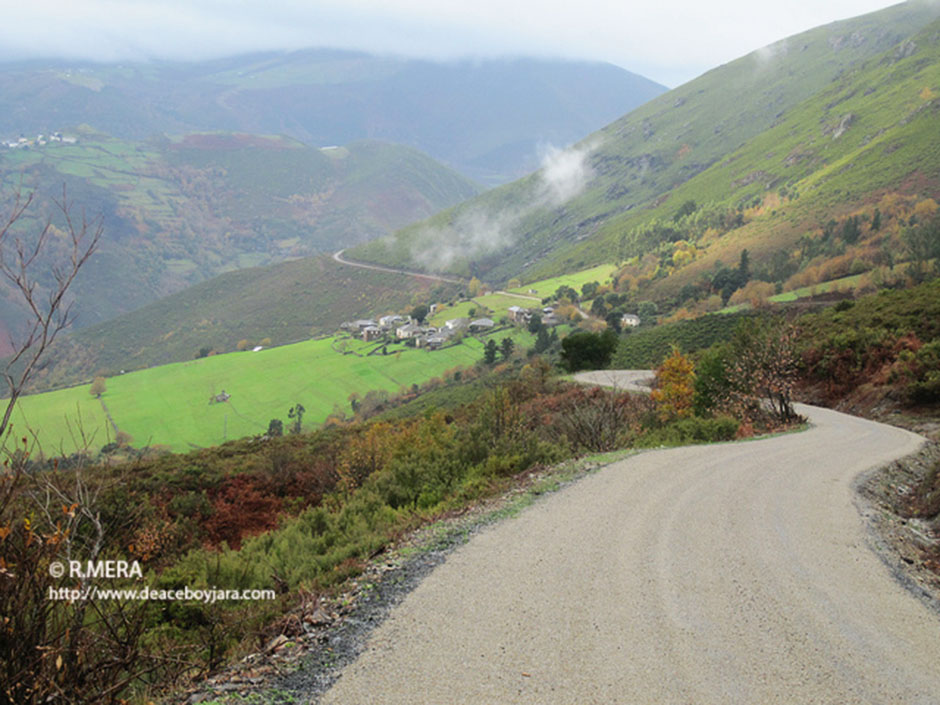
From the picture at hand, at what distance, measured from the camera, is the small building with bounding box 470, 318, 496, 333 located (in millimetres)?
102688

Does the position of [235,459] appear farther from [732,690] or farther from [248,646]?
[732,690]

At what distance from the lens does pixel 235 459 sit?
64.5ft

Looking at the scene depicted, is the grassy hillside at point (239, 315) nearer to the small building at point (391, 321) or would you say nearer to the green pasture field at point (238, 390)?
the small building at point (391, 321)

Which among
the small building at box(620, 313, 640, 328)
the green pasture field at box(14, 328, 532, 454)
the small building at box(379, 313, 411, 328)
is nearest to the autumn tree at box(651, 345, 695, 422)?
the green pasture field at box(14, 328, 532, 454)

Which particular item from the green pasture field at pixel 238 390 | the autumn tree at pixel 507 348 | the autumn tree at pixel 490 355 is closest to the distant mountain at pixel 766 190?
the autumn tree at pixel 507 348

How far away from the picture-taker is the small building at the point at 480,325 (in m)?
103

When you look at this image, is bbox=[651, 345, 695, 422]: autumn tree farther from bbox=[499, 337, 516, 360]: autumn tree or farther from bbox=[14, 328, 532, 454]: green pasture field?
bbox=[499, 337, 516, 360]: autumn tree

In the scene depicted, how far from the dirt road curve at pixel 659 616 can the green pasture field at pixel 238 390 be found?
62.5m

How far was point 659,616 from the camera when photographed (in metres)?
5.61

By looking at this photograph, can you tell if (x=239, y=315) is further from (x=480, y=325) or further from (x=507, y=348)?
(x=507, y=348)

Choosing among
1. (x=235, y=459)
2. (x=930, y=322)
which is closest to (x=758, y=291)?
(x=930, y=322)

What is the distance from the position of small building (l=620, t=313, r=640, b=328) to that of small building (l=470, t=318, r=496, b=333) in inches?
1038

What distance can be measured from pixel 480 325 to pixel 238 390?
43480 mm

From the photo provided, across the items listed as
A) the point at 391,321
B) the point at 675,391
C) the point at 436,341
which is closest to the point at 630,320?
Result: the point at 436,341
